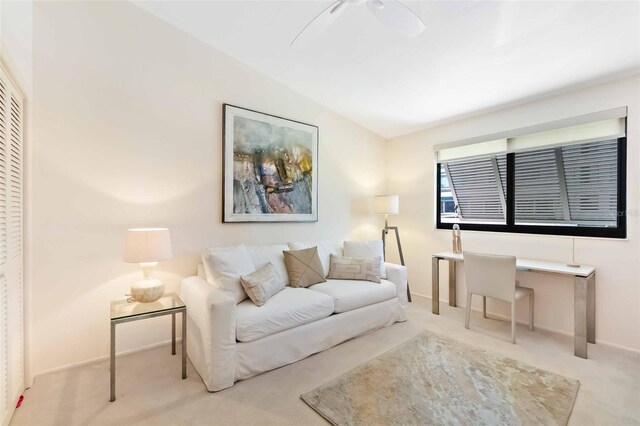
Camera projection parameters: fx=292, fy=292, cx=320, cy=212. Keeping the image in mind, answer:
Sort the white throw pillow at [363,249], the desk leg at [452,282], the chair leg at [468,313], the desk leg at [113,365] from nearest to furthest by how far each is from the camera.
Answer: the desk leg at [113,365], the chair leg at [468,313], the white throw pillow at [363,249], the desk leg at [452,282]

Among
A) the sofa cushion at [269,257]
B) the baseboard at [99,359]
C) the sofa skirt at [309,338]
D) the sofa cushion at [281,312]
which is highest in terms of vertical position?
the sofa cushion at [269,257]

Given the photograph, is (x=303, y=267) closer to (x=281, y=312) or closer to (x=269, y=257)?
(x=269, y=257)

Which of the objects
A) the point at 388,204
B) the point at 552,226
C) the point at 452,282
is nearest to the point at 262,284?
the point at 388,204

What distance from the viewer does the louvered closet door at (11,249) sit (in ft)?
5.35

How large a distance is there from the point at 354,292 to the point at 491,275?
139cm

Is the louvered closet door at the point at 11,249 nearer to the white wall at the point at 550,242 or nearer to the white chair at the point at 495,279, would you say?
the white chair at the point at 495,279

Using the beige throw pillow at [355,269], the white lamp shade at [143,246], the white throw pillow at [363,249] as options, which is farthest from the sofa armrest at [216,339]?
the white throw pillow at [363,249]

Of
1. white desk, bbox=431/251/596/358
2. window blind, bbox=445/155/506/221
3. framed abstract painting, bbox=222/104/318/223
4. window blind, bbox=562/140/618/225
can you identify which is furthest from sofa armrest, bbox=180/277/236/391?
window blind, bbox=562/140/618/225

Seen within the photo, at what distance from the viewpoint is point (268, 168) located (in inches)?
131

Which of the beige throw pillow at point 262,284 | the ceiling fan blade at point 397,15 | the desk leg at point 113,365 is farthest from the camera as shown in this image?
the beige throw pillow at point 262,284

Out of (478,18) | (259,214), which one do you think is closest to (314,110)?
(259,214)

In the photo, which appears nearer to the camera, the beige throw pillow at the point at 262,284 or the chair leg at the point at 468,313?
the beige throw pillow at the point at 262,284

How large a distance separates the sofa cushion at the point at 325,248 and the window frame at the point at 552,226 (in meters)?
Answer: 1.61

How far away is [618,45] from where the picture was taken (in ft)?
7.54
